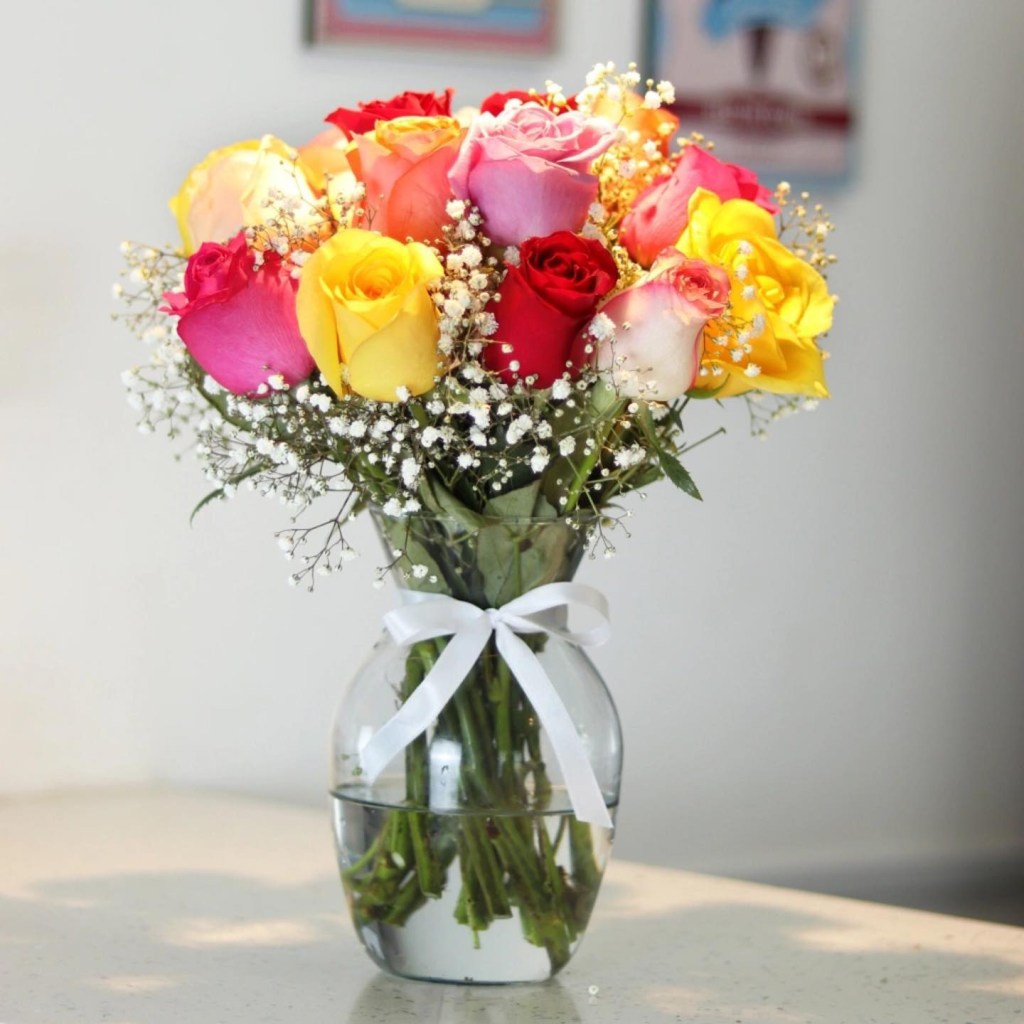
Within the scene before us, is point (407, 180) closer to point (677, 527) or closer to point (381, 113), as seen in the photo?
point (381, 113)

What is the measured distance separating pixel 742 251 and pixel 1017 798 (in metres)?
1.62

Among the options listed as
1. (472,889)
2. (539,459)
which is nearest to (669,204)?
(539,459)

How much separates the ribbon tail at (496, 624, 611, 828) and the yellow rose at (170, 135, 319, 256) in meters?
0.32

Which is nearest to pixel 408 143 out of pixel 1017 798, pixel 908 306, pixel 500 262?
pixel 500 262

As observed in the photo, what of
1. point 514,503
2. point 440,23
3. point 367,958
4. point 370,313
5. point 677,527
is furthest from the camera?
point 677,527

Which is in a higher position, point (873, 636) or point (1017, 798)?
point (873, 636)

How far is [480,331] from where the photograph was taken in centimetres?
84

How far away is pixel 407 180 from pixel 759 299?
220 mm

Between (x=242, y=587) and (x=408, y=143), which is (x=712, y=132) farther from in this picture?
(x=408, y=143)

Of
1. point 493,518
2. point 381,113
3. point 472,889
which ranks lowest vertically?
point 472,889

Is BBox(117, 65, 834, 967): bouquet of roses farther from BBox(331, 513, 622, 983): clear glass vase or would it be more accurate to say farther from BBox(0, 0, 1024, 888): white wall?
BBox(0, 0, 1024, 888): white wall

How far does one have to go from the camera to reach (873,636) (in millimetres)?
2154

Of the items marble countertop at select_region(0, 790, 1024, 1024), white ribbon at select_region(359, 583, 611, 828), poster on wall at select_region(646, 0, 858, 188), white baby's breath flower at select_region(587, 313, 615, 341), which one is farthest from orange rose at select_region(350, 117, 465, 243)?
poster on wall at select_region(646, 0, 858, 188)

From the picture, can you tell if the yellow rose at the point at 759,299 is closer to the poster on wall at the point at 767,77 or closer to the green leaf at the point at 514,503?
the green leaf at the point at 514,503
